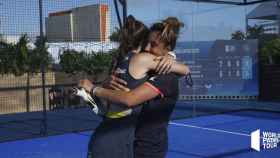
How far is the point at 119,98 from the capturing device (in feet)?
8.63

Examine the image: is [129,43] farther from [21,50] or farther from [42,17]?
[21,50]

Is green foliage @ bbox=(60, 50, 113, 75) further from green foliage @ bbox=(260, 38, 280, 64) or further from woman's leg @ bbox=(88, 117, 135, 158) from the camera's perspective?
woman's leg @ bbox=(88, 117, 135, 158)

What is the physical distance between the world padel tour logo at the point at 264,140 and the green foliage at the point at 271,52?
22.1 ft

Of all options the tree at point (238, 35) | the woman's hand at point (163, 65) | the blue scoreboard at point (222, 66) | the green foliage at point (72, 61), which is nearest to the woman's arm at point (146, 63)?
the woman's hand at point (163, 65)

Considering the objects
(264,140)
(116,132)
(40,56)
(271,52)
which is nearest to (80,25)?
(40,56)

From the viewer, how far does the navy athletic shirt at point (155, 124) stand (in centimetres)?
282

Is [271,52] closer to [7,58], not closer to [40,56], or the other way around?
[40,56]

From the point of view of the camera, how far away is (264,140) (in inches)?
318

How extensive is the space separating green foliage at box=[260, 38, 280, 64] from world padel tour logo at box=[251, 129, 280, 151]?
6.73 m

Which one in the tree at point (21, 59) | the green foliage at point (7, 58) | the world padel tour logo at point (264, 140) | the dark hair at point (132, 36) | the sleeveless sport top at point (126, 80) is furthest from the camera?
the tree at point (21, 59)

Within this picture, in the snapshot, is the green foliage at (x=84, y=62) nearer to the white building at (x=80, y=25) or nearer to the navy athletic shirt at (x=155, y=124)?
the white building at (x=80, y=25)

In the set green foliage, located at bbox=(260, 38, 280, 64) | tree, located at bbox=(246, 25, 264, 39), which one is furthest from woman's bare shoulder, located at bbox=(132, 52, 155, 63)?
green foliage, located at bbox=(260, 38, 280, 64)

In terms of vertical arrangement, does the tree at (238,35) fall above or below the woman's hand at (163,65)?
above

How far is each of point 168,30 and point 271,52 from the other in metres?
13.3
